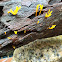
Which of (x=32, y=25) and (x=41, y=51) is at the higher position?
(x=32, y=25)

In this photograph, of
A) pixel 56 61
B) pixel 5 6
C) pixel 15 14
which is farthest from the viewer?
pixel 5 6

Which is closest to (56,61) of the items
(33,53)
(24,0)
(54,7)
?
(33,53)

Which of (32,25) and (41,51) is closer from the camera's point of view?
(32,25)

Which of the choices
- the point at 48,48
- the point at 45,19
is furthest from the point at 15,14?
the point at 48,48

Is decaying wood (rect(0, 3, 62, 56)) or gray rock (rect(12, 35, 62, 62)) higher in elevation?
decaying wood (rect(0, 3, 62, 56))

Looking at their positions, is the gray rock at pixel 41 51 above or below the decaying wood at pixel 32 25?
below

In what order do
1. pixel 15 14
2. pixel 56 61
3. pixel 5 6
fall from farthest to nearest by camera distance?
pixel 5 6, pixel 15 14, pixel 56 61

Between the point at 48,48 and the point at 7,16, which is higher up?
the point at 7,16

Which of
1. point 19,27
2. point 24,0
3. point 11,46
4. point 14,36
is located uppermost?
point 24,0

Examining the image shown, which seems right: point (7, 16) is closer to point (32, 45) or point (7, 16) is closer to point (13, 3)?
point (13, 3)

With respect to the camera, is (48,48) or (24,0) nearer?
(48,48)
